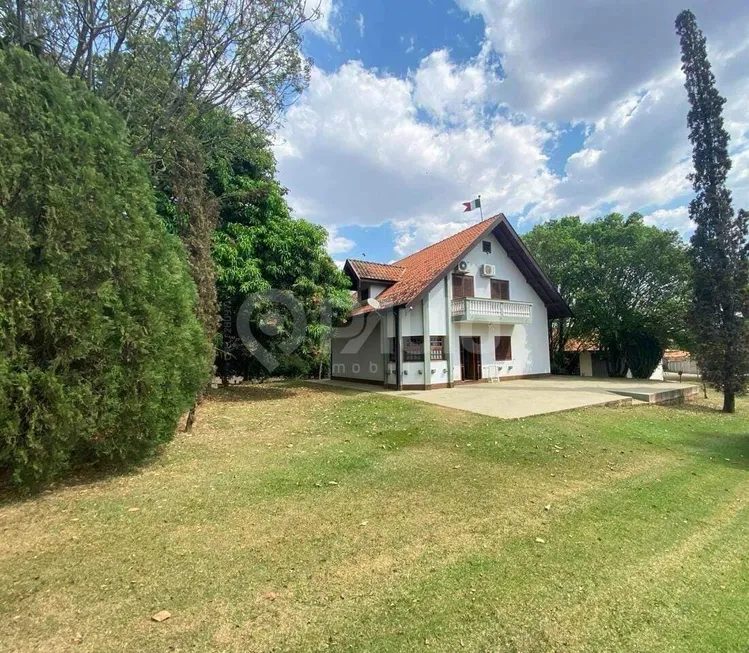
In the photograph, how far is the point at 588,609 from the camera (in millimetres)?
2621

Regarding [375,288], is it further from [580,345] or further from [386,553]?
[386,553]

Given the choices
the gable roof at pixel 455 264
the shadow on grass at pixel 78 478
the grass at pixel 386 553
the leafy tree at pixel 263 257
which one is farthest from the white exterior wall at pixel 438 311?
the shadow on grass at pixel 78 478

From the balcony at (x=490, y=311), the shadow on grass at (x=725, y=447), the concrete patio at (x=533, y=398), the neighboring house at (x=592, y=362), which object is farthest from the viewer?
the neighboring house at (x=592, y=362)

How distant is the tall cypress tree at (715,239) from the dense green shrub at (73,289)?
1522 cm

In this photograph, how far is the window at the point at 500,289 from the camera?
728 inches

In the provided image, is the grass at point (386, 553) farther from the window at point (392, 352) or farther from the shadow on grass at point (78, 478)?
the window at point (392, 352)

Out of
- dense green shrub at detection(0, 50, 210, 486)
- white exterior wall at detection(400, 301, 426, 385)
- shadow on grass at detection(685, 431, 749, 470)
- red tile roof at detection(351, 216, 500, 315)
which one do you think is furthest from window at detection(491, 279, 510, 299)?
dense green shrub at detection(0, 50, 210, 486)

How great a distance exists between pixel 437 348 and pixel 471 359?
2412 millimetres

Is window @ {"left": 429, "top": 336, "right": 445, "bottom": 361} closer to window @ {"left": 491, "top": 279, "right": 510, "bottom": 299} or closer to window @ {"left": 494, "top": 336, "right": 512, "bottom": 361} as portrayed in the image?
window @ {"left": 494, "top": 336, "right": 512, "bottom": 361}

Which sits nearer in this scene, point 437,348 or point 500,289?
point 437,348

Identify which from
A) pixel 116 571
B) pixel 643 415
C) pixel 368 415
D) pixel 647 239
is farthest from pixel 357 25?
pixel 647 239

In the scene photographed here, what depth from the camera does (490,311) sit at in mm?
17156

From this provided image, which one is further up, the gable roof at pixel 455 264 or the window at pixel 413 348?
the gable roof at pixel 455 264

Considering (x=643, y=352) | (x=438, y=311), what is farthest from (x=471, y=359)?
(x=643, y=352)
